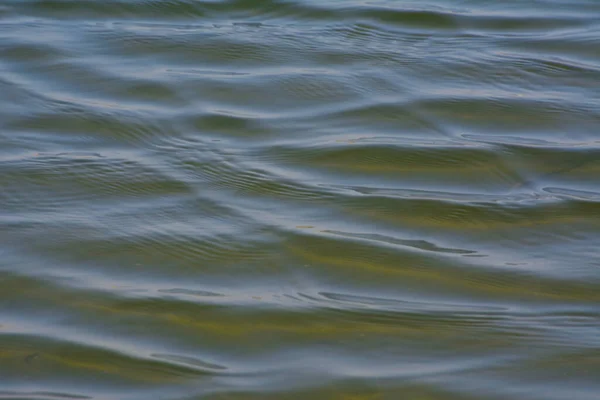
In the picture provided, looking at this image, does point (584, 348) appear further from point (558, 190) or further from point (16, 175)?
point (16, 175)

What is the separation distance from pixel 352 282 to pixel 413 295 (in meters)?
0.17

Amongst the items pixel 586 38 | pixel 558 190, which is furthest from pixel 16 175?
pixel 586 38

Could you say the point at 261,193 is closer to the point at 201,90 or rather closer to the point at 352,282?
the point at 352,282

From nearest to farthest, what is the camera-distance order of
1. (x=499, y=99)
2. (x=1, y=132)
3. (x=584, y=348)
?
(x=584, y=348) → (x=1, y=132) → (x=499, y=99)

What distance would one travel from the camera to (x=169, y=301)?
2465 mm

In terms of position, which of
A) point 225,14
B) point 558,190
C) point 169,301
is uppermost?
point 225,14

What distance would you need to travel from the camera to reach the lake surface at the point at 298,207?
2.23 m

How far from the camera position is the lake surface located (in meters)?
2.23

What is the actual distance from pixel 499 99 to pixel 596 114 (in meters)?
0.37

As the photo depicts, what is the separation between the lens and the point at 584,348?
89.0 inches

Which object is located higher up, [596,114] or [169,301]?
[596,114]

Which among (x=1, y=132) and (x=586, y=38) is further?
(x=586, y=38)

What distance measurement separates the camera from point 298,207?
2982 mm

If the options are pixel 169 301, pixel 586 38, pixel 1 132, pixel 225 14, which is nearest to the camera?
pixel 169 301
